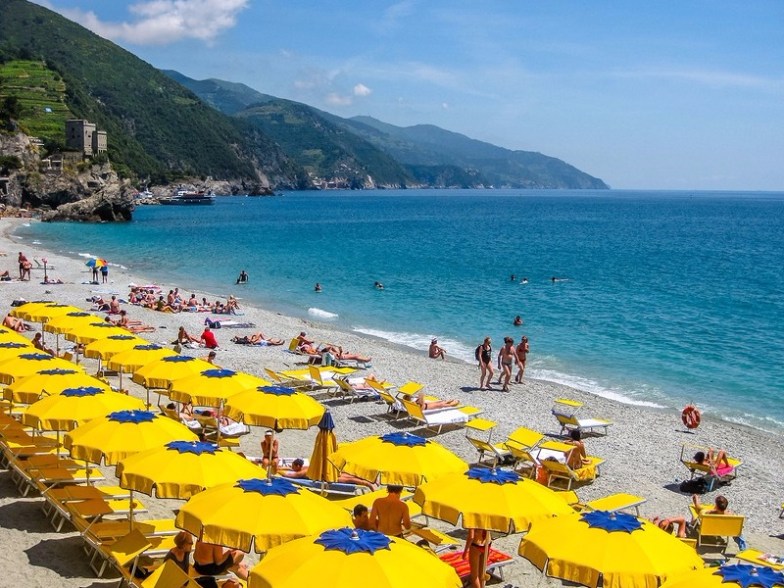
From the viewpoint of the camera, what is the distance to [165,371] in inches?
539

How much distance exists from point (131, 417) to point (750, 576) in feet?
24.4

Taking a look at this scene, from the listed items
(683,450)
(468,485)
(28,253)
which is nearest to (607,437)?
(683,450)

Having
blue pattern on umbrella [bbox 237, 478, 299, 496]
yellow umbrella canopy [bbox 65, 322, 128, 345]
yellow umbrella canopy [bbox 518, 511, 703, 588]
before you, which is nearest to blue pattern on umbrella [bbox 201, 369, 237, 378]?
yellow umbrella canopy [bbox 65, 322, 128, 345]

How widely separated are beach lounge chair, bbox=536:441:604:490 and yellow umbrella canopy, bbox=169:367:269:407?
18.2 ft

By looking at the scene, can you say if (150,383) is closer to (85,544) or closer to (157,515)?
(157,515)

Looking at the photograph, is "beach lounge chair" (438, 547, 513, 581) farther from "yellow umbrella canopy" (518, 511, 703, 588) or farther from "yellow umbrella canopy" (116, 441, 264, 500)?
"yellow umbrella canopy" (116, 441, 264, 500)

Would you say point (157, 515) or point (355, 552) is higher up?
point (355, 552)

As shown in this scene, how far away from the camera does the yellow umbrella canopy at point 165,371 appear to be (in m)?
13.5

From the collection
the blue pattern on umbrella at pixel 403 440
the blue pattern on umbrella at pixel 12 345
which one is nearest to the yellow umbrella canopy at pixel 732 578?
the blue pattern on umbrella at pixel 403 440

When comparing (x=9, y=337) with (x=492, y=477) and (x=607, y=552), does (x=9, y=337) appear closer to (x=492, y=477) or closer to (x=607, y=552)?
(x=492, y=477)

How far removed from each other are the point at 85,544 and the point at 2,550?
105 cm

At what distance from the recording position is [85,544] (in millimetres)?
9695

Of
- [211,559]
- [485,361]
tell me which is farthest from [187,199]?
[211,559]

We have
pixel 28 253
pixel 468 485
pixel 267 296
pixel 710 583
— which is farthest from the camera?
pixel 28 253
